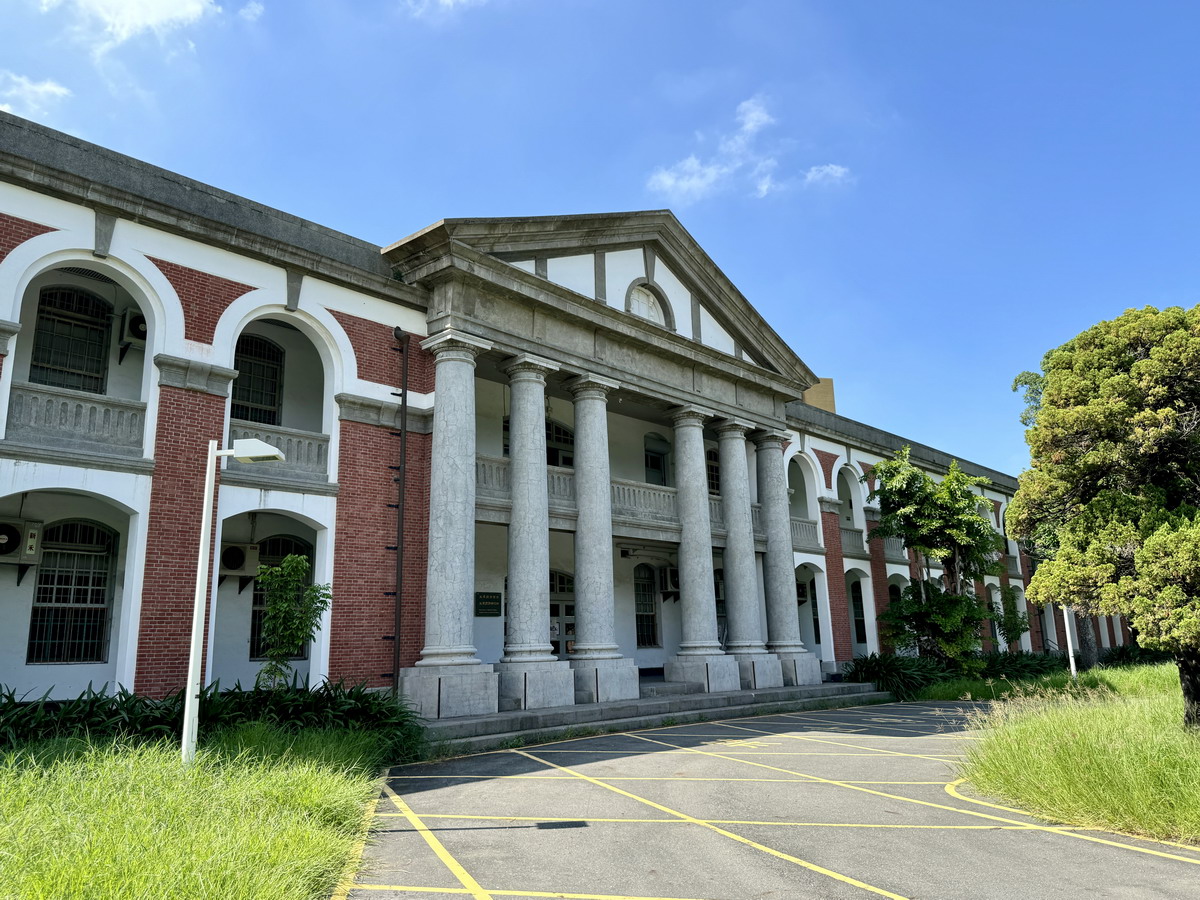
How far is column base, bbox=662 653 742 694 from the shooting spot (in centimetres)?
1892

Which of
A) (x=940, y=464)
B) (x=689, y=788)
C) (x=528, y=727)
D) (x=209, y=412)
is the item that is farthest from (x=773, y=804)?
(x=940, y=464)

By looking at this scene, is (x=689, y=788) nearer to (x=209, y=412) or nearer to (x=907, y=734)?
(x=907, y=734)

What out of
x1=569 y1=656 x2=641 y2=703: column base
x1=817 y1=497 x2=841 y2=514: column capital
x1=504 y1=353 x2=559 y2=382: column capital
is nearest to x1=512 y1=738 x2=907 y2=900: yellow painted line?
x1=569 y1=656 x2=641 y2=703: column base

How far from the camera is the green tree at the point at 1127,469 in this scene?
37.1 feet

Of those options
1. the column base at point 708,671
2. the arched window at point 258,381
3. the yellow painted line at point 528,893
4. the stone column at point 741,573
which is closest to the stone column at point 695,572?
the column base at point 708,671

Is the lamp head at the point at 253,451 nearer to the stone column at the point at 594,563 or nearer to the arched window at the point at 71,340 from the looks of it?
the arched window at the point at 71,340

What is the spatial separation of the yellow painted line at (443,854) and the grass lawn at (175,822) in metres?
0.44

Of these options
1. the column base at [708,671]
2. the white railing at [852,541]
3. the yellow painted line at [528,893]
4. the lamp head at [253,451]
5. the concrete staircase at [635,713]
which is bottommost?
the yellow painted line at [528,893]

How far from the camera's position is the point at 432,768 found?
11.6m

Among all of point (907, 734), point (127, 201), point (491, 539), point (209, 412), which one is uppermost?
point (127, 201)

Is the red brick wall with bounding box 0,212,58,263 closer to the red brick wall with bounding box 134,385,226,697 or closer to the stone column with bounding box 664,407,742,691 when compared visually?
the red brick wall with bounding box 134,385,226,697

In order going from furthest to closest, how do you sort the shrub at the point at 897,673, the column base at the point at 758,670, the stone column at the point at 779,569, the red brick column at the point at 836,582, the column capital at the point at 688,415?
the red brick column at the point at 836,582 → the shrub at the point at 897,673 → the stone column at the point at 779,569 → the column capital at the point at 688,415 → the column base at the point at 758,670

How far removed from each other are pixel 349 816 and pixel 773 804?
456 centimetres

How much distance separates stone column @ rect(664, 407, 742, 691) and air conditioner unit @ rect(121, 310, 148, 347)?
11.7 m
